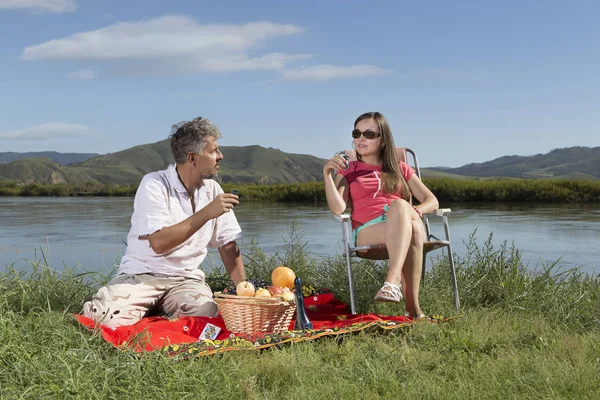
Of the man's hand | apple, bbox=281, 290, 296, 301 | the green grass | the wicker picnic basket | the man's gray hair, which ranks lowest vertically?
the green grass

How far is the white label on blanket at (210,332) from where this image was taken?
11.0 ft

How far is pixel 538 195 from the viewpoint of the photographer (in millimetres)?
14477

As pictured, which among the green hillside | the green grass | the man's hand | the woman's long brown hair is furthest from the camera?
the green hillside

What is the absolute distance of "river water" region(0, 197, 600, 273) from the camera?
5.36m

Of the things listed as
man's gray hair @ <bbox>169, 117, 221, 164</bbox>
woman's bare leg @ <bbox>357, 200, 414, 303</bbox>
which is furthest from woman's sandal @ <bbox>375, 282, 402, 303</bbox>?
man's gray hair @ <bbox>169, 117, 221, 164</bbox>

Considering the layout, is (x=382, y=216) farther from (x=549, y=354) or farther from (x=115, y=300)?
(x=115, y=300)

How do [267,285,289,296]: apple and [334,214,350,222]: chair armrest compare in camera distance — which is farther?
[334,214,350,222]: chair armrest

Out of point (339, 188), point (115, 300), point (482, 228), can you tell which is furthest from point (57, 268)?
point (482, 228)

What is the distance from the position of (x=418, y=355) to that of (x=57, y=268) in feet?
9.03

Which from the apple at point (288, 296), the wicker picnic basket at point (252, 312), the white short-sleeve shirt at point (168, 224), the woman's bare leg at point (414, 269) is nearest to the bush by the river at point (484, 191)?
the woman's bare leg at point (414, 269)

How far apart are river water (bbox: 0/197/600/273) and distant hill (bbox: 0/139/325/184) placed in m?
18.7

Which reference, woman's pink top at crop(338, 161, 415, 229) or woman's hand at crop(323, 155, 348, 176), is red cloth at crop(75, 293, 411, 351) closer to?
woman's pink top at crop(338, 161, 415, 229)

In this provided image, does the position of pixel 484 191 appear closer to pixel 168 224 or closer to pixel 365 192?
pixel 365 192

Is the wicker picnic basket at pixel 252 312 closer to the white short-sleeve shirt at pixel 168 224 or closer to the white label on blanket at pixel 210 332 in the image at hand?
the white label on blanket at pixel 210 332
